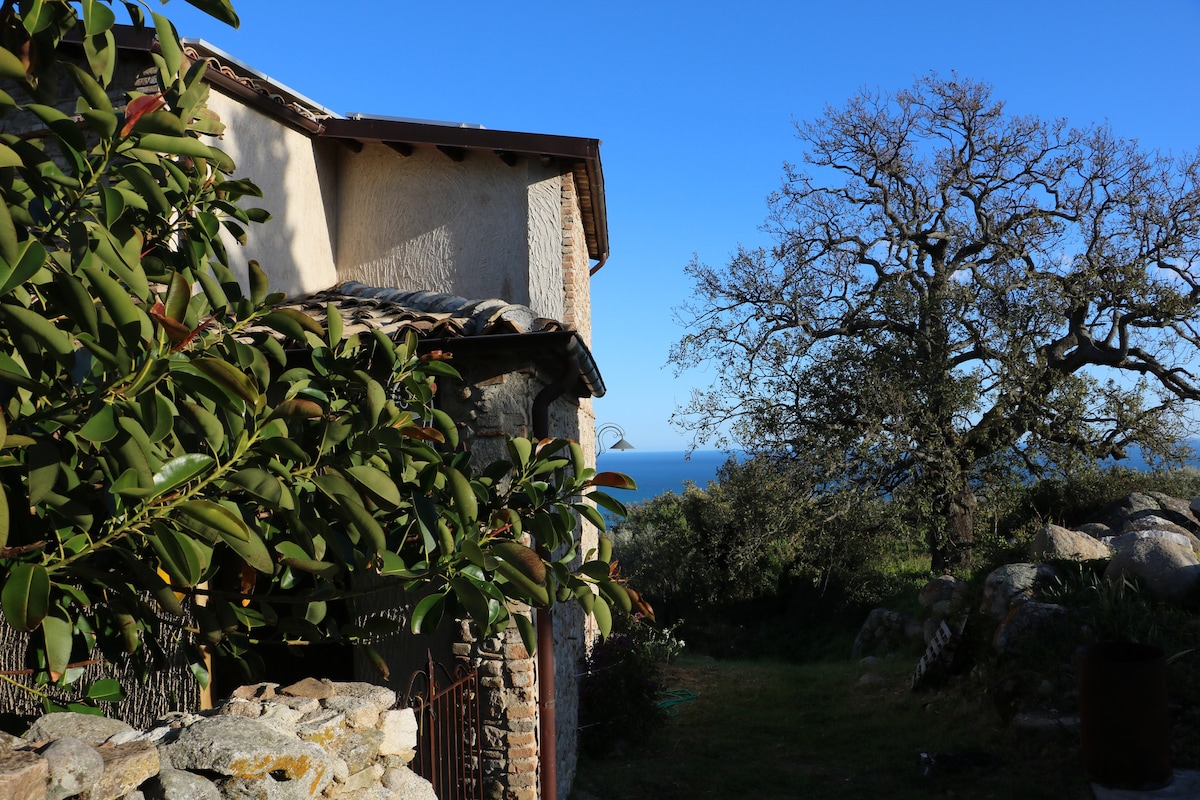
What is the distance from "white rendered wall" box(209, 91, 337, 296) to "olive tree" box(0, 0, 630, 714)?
13.1 ft

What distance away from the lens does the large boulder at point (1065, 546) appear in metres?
10.5

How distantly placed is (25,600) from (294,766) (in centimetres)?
91

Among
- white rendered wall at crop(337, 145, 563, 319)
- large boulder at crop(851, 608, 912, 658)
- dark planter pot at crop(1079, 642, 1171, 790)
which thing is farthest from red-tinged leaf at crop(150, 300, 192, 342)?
large boulder at crop(851, 608, 912, 658)

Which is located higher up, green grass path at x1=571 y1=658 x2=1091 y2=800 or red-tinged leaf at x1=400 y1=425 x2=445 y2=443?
red-tinged leaf at x1=400 y1=425 x2=445 y2=443

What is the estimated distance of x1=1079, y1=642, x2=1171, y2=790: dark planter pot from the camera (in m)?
6.68

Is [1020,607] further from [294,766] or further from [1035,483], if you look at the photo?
[294,766]

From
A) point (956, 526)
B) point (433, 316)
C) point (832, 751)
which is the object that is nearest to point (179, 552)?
point (433, 316)

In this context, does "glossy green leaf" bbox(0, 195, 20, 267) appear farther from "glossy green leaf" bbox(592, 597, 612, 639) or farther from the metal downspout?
the metal downspout

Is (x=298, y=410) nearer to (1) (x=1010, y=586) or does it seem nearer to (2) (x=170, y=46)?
(2) (x=170, y=46)

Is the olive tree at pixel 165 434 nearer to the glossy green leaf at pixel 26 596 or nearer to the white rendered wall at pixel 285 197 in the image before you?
the glossy green leaf at pixel 26 596

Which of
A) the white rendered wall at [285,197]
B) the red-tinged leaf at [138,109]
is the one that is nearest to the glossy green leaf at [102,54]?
the red-tinged leaf at [138,109]

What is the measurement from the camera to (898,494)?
13.6 meters

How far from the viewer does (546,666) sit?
6.10m

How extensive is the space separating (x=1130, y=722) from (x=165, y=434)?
722cm
